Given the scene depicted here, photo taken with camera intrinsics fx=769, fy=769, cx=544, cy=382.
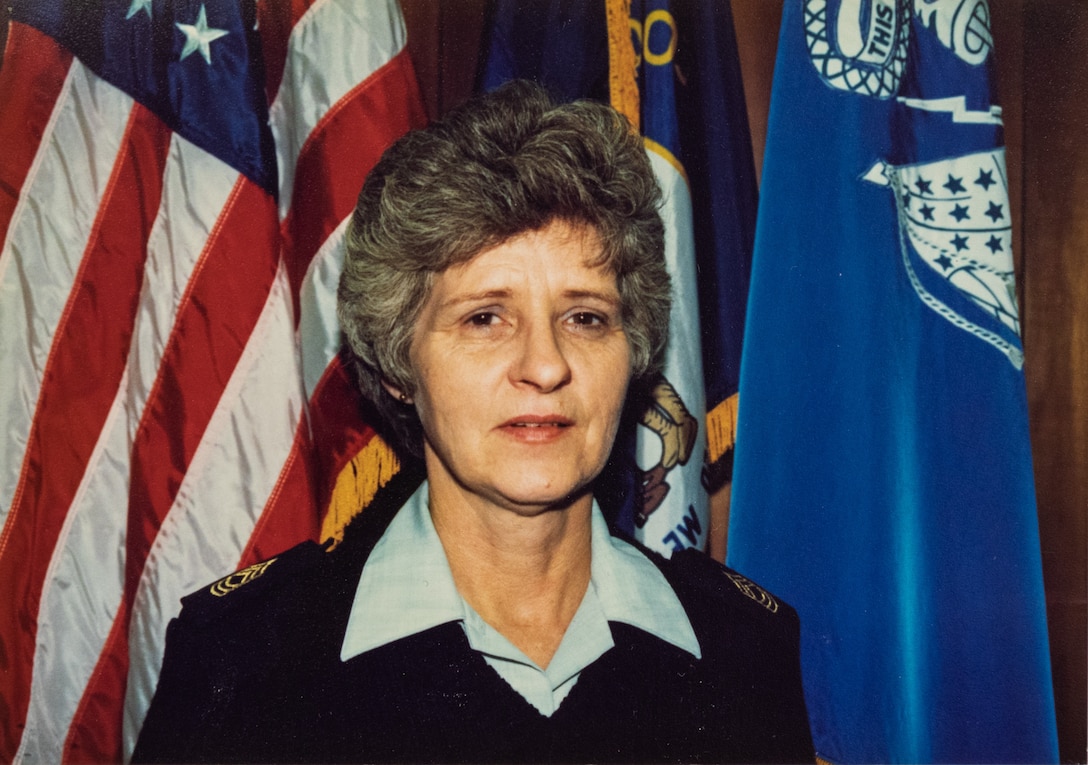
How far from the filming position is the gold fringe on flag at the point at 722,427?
5.08ft

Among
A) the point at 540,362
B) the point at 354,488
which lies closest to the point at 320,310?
the point at 354,488

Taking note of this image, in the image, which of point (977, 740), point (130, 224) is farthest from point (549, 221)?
point (977, 740)

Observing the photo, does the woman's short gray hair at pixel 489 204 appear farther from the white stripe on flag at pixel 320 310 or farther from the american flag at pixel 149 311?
the american flag at pixel 149 311

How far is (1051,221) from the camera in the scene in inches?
64.9

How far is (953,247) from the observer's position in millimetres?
1451

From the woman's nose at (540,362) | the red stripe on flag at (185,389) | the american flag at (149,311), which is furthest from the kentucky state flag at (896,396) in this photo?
the red stripe on flag at (185,389)

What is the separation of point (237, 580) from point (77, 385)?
47 centimetres

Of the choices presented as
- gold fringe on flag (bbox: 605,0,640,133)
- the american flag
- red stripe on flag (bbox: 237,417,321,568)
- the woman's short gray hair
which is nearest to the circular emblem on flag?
gold fringe on flag (bbox: 605,0,640,133)

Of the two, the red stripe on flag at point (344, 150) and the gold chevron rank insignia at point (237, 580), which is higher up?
the red stripe on flag at point (344, 150)

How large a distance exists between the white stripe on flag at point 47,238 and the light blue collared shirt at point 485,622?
661mm

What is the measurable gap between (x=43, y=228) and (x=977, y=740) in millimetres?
1912

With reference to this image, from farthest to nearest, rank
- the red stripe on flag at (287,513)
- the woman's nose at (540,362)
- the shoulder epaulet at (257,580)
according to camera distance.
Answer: the red stripe on flag at (287,513)
the shoulder epaulet at (257,580)
the woman's nose at (540,362)

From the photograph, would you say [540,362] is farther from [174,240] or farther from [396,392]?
[174,240]

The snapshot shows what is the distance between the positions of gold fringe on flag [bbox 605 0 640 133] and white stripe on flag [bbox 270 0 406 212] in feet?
1.38
